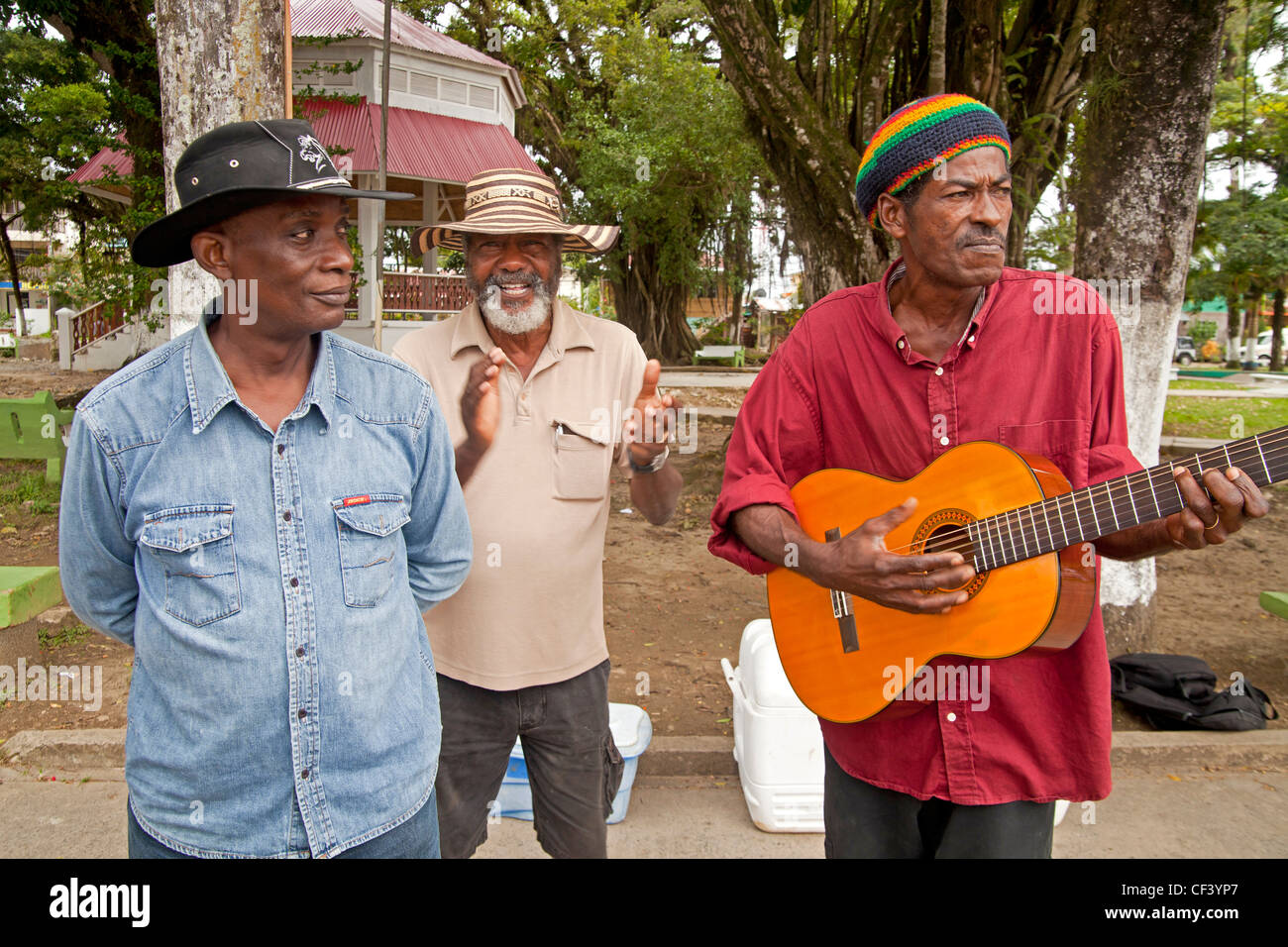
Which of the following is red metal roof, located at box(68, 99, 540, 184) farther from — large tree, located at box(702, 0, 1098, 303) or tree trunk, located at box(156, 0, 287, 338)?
tree trunk, located at box(156, 0, 287, 338)

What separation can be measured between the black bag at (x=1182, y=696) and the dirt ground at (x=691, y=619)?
15 cm

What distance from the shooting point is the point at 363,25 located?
650 inches

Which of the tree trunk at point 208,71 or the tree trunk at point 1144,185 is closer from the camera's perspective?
the tree trunk at point 208,71

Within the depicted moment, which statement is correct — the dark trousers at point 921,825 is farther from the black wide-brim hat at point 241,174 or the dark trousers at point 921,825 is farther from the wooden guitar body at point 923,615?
the black wide-brim hat at point 241,174

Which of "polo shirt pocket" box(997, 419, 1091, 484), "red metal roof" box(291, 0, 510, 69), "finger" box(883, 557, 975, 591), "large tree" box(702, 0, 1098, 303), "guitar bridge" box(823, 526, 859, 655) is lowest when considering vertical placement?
"guitar bridge" box(823, 526, 859, 655)

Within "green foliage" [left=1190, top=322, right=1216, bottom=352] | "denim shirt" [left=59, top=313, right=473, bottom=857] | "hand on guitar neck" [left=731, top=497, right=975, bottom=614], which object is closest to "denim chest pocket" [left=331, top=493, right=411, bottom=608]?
"denim shirt" [left=59, top=313, right=473, bottom=857]

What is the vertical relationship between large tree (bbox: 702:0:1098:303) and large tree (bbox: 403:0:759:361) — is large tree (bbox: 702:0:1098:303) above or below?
below

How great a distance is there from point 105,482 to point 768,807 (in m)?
3.08

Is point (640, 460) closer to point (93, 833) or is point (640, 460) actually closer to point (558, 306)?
point (558, 306)

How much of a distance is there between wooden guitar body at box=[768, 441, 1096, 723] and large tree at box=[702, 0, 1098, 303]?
465cm

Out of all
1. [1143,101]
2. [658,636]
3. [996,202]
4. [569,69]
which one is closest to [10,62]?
[569,69]

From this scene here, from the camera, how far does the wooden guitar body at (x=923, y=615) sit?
7.13 ft

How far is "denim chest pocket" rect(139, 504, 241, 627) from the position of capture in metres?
1.92

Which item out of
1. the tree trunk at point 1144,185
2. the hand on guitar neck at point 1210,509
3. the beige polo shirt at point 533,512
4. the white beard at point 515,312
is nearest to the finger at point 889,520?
the hand on guitar neck at point 1210,509
